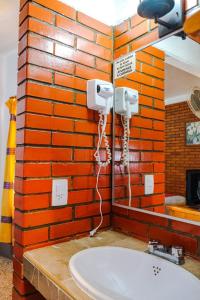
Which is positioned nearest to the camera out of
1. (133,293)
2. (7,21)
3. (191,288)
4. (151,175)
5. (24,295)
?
(191,288)

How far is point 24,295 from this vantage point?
39.1 inches

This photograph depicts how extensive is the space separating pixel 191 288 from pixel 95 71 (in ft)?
3.43

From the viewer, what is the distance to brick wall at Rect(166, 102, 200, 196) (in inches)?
41.7

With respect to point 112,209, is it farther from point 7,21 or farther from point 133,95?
point 7,21

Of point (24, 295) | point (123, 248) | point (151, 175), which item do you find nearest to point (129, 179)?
point (151, 175)

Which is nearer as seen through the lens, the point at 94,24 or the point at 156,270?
the point at 156,270

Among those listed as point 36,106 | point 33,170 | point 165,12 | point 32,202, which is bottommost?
point 32,202

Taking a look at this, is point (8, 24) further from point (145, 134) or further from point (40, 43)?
point (145, 134)

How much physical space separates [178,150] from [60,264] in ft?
2.27

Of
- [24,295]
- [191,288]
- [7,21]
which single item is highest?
[7,21]

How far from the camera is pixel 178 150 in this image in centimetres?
110

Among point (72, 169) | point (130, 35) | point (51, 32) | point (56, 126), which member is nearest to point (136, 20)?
point (130, 35)

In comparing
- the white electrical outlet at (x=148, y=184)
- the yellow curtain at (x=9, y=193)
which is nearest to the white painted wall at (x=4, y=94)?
the yellow curtain at (x=9, y=193)

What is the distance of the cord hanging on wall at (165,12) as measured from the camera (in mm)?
973
